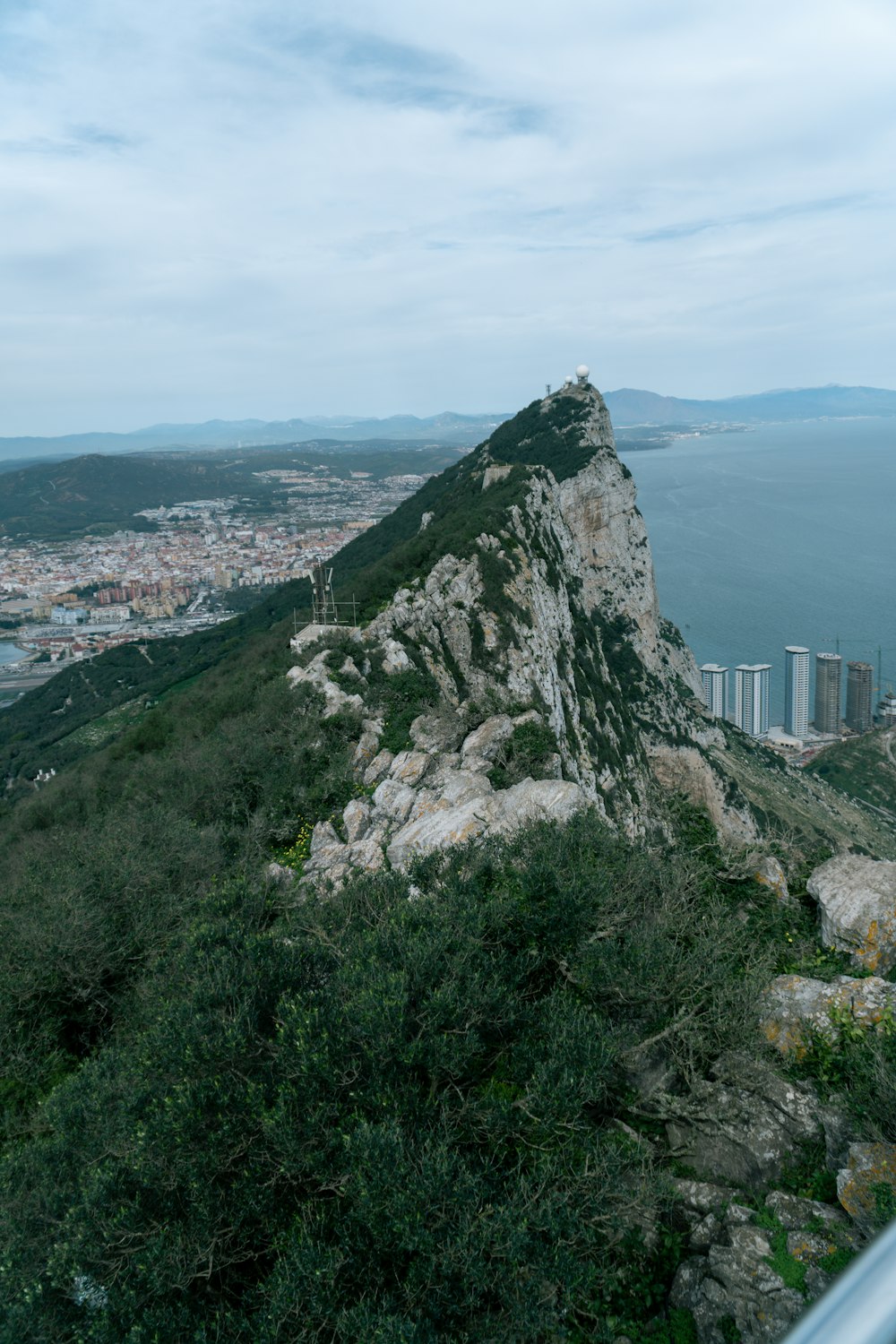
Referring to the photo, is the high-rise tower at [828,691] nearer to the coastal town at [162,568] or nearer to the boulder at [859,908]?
the coastal town at [162,568]

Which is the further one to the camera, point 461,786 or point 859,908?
point 461,786

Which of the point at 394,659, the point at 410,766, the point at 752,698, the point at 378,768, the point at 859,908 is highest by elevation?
the point at 394,659

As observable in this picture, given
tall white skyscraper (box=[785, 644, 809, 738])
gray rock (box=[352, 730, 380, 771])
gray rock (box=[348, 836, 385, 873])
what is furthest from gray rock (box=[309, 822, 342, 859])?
tall white skyscraper (box=[785, 644, 809, 738])

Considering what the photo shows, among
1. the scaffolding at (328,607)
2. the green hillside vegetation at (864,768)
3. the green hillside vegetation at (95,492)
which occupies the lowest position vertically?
the green hillside vegetation at (864,768)

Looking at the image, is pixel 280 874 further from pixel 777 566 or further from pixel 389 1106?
pixel 777 566

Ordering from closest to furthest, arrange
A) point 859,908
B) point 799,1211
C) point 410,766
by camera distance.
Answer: point 799,1211
point 859,908
point 410,766

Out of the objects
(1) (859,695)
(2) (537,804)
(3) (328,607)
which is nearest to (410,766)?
(2) (537,804)

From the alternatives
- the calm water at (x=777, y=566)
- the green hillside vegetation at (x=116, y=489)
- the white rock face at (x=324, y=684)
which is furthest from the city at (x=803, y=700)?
the green hillside vegetation at (x=116, y=489)
